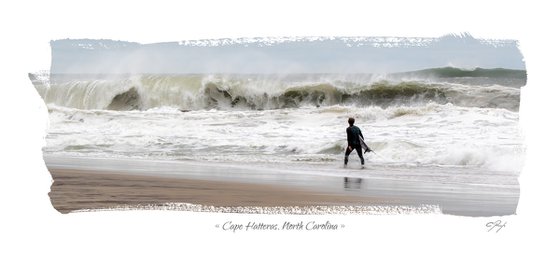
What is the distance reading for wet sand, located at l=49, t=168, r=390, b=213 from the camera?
5.82 meters

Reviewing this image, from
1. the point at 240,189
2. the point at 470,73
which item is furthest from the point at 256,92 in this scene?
the point at 470,73

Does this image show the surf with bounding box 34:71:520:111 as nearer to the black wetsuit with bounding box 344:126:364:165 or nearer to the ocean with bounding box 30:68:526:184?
the ocean with bounding box 30:68:526:184

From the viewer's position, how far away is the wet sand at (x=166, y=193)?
5.82 meters

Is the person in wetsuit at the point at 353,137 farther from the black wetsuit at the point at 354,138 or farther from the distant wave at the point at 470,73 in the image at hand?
the distant wave at the point at 470,73

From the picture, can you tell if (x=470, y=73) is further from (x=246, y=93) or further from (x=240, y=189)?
(x=240, y=189)

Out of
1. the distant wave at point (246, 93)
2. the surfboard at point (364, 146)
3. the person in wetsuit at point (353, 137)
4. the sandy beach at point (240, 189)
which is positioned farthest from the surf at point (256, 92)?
the sandy beach at point (240, 189)

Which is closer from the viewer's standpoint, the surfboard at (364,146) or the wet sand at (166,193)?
the wet sand at (166,193)

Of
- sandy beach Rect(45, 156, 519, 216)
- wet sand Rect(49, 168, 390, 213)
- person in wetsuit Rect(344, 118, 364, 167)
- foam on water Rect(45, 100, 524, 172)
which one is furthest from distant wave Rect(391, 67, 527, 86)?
wet sand Rect(49, 168, 390, 213)

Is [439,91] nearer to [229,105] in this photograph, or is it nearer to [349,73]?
[349,73]

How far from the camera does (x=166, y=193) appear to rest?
6012 mm

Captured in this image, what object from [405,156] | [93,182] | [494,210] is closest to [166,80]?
[93,182]

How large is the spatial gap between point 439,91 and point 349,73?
82 cm

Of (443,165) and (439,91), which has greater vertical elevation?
(439,91)

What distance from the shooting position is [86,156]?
22.9 ft
